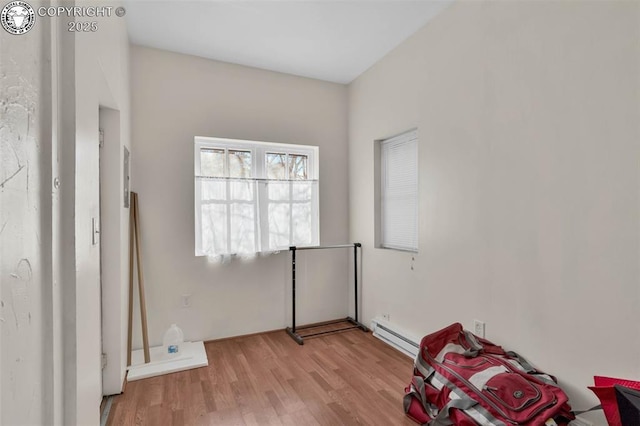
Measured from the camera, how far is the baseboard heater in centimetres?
268

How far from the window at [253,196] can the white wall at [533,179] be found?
3.92 ft

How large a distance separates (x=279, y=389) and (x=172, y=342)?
40.9 inches

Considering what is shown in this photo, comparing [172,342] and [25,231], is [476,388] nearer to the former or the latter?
[25,231]

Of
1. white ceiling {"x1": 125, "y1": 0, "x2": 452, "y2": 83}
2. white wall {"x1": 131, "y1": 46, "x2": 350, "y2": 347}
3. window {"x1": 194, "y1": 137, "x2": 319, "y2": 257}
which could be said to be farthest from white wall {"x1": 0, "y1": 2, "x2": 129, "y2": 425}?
window {"x1": 194, "y1": 137, "x2": 319, "y2": 257}

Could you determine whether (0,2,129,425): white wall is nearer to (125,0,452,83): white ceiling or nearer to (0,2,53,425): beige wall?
(0,2,53,425): beige wall

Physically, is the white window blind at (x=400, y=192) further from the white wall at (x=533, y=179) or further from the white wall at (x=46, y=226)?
the white wall at (x=46, y=226)

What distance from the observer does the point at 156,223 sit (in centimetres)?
285

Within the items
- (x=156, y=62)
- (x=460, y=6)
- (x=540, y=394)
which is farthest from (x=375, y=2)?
(x=540, y=394)

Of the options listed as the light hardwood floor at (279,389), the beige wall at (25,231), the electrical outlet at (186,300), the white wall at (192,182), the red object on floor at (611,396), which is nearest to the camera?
the beige wall at (25,231)

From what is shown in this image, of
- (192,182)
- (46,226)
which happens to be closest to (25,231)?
(46,226)

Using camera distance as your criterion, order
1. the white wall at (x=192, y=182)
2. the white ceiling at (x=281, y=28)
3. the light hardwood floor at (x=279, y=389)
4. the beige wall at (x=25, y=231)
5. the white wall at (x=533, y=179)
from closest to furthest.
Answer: the beige wall at (x=25, y=231), the white wall at (x=533, y=179), the light hardwood floor at (x=279, y=389), the white ceiling at (x=281, y=28), the white wall at (x=192, y=182)

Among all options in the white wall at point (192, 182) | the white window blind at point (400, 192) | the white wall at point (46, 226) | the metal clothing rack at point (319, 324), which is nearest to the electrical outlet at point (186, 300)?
the white wall at point (192, 182)

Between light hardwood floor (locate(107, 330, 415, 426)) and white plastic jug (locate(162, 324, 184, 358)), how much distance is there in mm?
250

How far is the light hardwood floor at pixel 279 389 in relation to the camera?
6.32 ft
